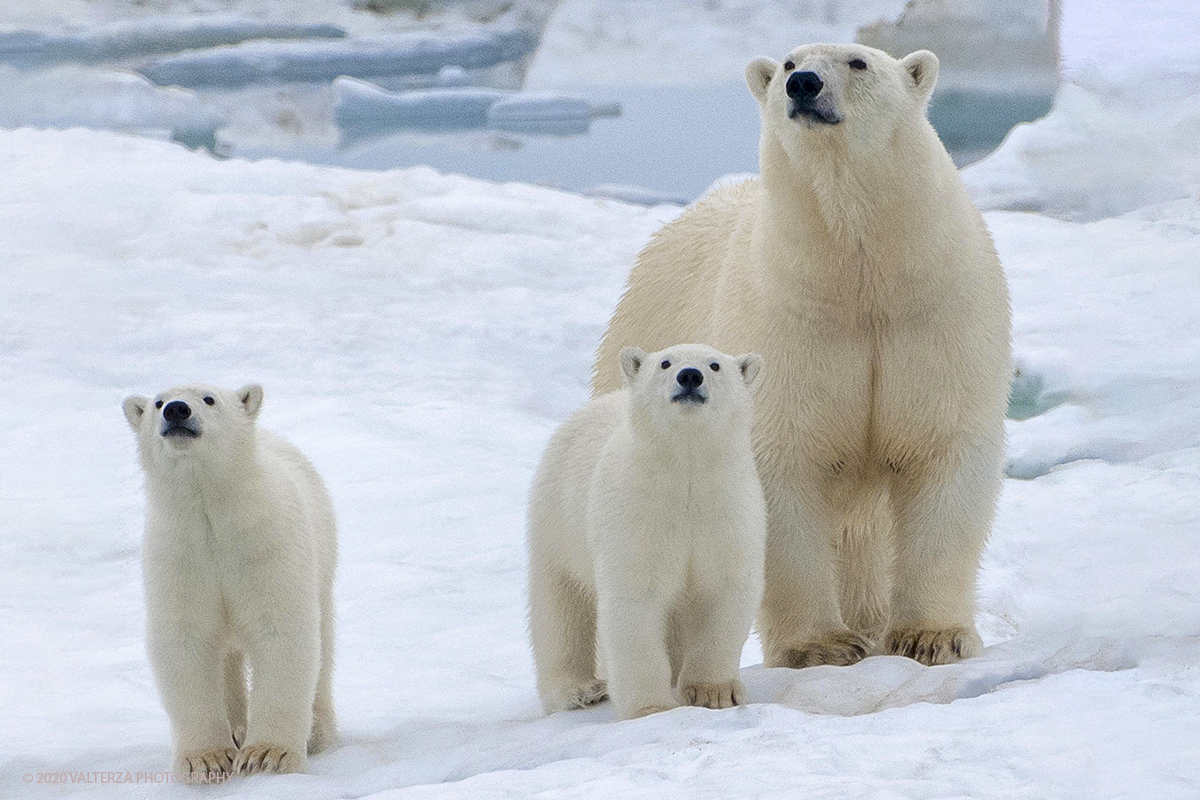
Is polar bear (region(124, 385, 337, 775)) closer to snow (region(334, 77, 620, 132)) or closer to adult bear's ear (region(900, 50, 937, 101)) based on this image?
adult bear's ear (region(900, 50, 937, 101))

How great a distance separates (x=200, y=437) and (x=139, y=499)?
3.20 metres

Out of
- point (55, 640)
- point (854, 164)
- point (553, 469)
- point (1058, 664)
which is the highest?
point (854, 164)

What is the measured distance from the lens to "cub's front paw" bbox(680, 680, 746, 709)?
11.0ft

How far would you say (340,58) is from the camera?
14.5 meters

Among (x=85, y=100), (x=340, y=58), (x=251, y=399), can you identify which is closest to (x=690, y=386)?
(x=251, y=399)

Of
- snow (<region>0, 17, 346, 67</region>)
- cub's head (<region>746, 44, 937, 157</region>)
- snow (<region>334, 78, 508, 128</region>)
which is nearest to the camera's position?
cub's head (<region>746, 44, 937, 157</region>)

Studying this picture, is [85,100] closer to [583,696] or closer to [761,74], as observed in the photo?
[761,74]

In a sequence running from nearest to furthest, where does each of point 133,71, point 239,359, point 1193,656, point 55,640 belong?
point 1193,656 → point 55,640 → point 239,359 → point 133,71

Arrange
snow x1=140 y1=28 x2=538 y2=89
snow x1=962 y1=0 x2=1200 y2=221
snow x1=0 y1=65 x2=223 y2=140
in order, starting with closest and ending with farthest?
snow x1=962 y1=0 x2=1200 y2=221
snow x1=0 y1=65 x2=223 y2=140
snow x1=140 y1=28 x2=538 y2=89

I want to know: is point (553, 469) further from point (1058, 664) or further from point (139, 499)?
point (139, 499)

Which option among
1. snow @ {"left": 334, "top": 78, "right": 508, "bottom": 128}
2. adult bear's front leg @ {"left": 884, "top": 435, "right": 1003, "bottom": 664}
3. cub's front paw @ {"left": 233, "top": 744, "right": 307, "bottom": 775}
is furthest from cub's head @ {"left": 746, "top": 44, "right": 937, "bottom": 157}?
snow @ {"left": 334, "top": 78, "right": 508, "bottom": 128}

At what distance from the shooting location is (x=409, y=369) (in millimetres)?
7898

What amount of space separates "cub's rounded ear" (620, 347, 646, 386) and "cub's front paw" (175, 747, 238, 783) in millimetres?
1271

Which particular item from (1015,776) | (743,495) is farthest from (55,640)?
(1015,776)
